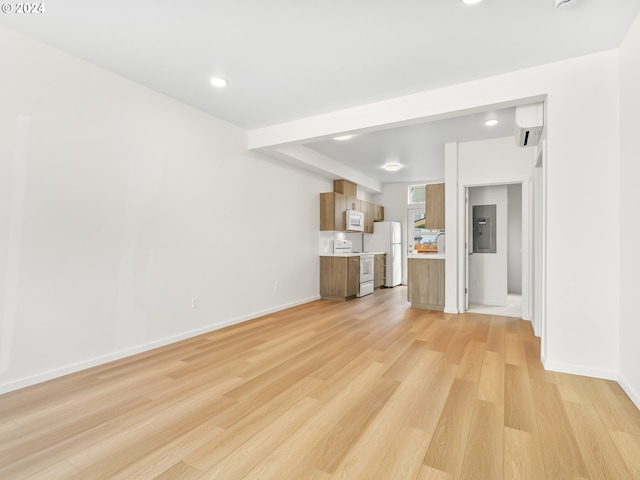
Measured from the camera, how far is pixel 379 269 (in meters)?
7.77

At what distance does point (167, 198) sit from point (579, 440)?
385cm

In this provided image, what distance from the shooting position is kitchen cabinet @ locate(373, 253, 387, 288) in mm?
7543

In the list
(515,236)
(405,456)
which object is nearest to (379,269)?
(515,236)

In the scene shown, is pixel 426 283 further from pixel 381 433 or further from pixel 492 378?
pixel 381 433

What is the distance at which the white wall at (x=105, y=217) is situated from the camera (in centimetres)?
248

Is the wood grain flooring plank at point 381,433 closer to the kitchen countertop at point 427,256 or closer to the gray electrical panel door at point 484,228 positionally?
the kitchen countertop at point 427,256

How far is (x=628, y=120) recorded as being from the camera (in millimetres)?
2406

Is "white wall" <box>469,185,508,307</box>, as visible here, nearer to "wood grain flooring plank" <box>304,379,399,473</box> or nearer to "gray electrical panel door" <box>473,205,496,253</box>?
"gray electrical panel door" <box>473,205,496,253</box>

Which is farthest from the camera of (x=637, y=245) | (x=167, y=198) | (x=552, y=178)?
(x=167, y=198)

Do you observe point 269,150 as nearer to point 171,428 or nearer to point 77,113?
point 77,113

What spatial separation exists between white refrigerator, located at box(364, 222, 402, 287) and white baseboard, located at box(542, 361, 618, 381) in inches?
207

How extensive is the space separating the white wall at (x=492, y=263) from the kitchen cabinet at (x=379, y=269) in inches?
83.0

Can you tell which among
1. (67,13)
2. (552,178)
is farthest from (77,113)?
(552,178)

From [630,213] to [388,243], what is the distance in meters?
5.76
